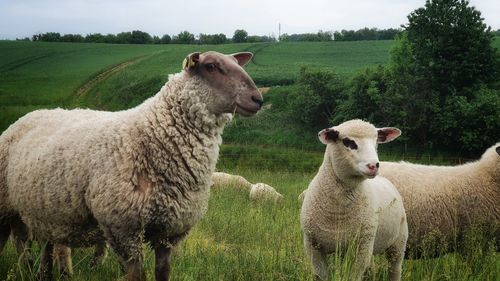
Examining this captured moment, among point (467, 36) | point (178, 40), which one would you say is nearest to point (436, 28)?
point (467, 36)

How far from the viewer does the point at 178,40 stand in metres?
89.2

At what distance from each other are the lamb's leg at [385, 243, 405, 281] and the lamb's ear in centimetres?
132

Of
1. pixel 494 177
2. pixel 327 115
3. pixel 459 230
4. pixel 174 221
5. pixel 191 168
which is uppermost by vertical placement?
pixel 191 168

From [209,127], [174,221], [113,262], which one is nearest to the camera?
[174,221]

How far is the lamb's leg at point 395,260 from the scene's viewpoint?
18.2 ft

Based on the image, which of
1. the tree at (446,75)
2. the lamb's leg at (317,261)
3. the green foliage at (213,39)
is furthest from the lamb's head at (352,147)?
the green foliage at (213,39)

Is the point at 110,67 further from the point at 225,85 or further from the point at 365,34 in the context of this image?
the point at 225,85

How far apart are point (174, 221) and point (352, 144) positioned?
6.21 ft

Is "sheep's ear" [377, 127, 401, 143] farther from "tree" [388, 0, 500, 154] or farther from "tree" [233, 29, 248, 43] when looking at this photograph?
"tree" [233, 29, 248, 43]

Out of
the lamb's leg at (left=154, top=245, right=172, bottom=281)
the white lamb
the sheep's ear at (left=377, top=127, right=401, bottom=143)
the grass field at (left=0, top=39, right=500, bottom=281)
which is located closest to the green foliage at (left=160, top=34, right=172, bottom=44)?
the grass field at (left=0, top=39, right=500, bottom=281)

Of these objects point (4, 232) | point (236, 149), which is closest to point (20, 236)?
point (4, 232)

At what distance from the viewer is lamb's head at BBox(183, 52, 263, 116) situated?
177 inches

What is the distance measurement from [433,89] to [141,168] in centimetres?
3659

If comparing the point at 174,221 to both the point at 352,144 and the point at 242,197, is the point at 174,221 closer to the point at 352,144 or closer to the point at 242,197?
the point at 352,144
